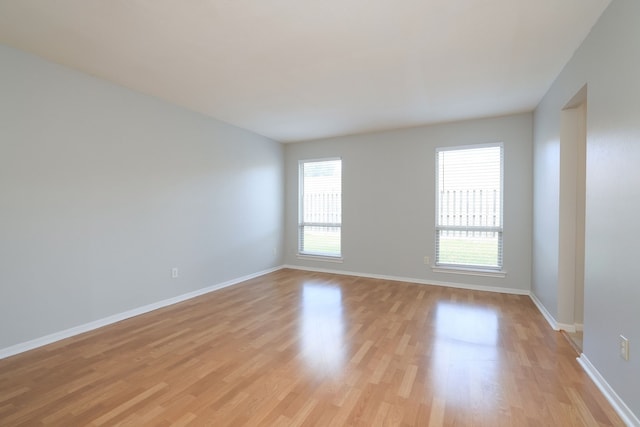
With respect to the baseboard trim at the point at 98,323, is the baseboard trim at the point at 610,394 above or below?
above

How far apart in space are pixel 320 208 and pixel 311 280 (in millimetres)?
1550

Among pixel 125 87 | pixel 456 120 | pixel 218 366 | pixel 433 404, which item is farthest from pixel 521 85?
pixel 125 87

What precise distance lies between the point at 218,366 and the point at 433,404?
63.7 inches

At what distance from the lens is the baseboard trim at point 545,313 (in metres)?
2.97

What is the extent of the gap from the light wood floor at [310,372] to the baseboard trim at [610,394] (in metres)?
0.04

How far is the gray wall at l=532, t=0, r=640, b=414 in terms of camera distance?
1620 millimetres

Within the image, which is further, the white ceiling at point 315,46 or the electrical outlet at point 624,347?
the white ceiling at point 315,46

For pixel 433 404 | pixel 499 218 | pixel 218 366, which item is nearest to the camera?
pixel 433 404

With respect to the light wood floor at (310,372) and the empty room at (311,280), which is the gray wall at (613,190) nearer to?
the empty room at (311,280)

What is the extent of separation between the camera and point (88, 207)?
2996 millimetres

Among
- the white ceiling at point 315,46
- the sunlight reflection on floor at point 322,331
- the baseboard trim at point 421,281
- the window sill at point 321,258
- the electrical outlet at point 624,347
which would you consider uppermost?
the white ceiling at point 315,46

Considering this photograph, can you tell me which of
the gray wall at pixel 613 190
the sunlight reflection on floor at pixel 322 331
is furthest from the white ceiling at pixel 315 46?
the sunlight reflection on floor at pixel 322 331

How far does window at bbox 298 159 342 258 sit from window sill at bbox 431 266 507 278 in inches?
73.1

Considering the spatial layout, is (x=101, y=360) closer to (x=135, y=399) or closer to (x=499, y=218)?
(x=135, y=399)
